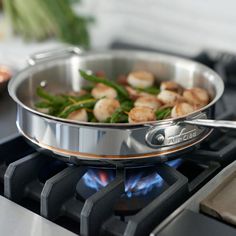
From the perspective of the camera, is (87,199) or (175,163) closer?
(87,199)

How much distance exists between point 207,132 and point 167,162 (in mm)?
81

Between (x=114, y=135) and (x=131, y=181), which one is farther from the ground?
(x=114, y=135)

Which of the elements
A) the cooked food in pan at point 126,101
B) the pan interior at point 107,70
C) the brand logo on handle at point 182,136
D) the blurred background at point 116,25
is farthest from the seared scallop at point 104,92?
the blurred background at point 116,25

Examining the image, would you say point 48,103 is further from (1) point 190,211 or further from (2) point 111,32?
(2) point 111,32

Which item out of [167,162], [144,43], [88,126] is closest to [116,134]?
[88,126]

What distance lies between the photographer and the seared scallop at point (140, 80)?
104 centimetres

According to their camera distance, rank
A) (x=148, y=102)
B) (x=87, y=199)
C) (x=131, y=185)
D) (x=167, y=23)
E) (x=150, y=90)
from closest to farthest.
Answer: (x=87, y=199)
(x=131, y=185)
(x=148, y=102)
(x=150, y=90)
(x=167, y=23)

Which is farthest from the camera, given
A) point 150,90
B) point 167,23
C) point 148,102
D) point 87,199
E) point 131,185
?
point 167,23

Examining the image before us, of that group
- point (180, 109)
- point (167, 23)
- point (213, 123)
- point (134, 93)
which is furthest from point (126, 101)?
point (167, 23)

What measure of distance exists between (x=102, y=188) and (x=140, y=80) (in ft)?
1.16

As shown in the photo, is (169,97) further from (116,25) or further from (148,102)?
(116,25)

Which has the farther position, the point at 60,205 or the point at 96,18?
the point at 96,18

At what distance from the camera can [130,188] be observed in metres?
0.80

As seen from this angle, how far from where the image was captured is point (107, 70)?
110 cm
